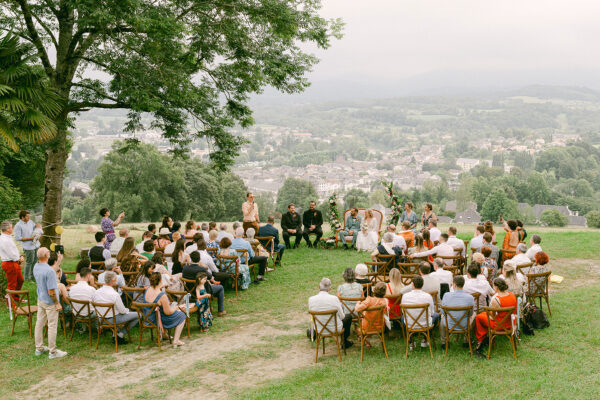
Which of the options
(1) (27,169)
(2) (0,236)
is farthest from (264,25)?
(1) (27,169)

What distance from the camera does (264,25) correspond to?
13.3 meters

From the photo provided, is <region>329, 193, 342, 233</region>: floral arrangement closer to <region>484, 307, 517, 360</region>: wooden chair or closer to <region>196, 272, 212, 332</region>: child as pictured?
<region>196, 272, 212, 332</region>: child

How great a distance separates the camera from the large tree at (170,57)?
11672mm

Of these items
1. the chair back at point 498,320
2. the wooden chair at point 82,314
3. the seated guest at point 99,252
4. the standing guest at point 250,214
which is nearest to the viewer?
the chair back at point 498,320

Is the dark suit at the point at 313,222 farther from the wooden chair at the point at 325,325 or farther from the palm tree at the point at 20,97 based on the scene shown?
the palm tree at the point at 20,97

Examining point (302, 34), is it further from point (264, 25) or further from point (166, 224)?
point (166, 224)

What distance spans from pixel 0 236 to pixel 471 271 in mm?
9927

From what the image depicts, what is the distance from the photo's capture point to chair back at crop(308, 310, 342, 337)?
23.8 feet

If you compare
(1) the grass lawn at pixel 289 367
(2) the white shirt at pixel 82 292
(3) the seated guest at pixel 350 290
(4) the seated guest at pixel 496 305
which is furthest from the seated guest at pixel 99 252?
(4) the seated guest at pixel 496 305

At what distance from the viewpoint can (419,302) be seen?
7477 millimetres

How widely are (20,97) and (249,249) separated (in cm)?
602

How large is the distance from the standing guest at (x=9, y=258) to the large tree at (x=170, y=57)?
2736 millimetres

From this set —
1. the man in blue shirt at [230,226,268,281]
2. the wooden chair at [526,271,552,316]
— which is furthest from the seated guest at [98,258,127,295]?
the wooden chair at [526,271,552,316]

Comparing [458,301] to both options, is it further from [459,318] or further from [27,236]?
[27,236]
